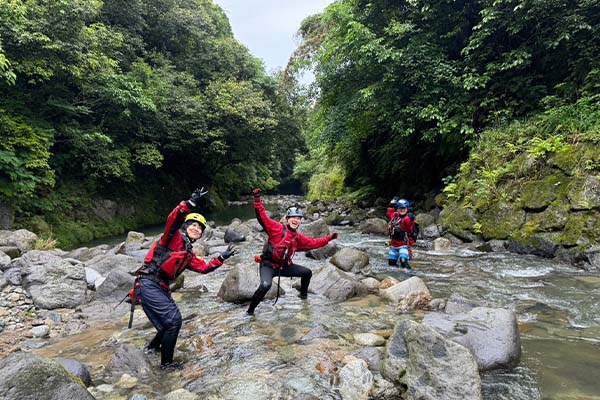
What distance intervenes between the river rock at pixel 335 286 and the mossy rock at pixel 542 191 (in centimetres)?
596

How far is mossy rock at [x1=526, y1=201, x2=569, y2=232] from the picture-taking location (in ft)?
31.0

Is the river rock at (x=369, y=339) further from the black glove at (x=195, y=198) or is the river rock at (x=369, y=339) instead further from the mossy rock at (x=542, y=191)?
the mossy rock at (x=542, y=191)

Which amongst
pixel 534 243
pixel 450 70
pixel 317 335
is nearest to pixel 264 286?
pixel 317 335

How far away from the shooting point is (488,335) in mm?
4469

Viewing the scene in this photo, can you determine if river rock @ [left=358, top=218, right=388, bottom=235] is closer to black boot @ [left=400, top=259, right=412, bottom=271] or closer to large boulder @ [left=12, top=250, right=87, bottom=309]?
black boot @ [left=400, top=259, right=412, bottom=271]

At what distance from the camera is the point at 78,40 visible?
1488cm

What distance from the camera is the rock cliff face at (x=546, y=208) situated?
29.6ft

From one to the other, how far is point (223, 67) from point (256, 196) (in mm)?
27022

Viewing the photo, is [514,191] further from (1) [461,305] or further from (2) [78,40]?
(2) [78,40]

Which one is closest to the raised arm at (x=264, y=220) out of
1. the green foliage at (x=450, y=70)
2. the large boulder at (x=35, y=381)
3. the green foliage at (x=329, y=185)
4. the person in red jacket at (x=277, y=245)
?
the person in red jacket at (x=277, y=245)

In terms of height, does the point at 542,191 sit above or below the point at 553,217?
above

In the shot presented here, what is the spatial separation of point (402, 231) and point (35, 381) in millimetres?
7776

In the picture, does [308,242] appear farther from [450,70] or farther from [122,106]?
[122,106]

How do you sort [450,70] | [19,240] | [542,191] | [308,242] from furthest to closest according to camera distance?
[450,70]
[19,240]
[542,191]
[308,242]
